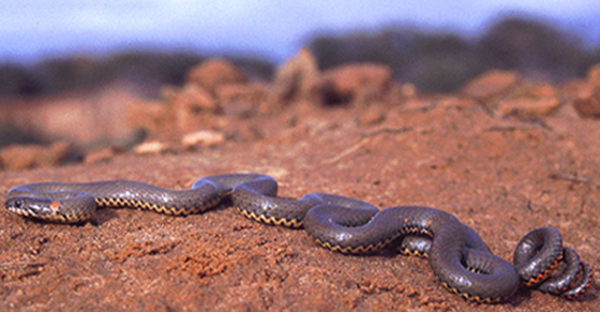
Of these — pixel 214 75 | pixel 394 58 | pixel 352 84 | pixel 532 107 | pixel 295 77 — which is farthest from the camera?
pixel 394 58

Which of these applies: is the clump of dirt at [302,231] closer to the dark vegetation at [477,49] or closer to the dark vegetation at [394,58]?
the dark vegetation at [394,58]

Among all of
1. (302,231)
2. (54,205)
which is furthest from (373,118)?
(54,205)

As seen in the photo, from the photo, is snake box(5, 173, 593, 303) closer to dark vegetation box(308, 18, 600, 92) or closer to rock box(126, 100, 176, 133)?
rock box(126, 100, 176, 133)

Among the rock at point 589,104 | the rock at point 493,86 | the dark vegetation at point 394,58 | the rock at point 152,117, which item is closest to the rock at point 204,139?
the rock at point 152,117

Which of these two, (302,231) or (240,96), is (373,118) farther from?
(240,96)

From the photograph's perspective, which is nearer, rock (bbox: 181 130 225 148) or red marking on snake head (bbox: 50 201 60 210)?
red marking on snake head (bbox: 50 201 60 210)

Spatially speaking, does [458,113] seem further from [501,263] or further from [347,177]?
[501,263]

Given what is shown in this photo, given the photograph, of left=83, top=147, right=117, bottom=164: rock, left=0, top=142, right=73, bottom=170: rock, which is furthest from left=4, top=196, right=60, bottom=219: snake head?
left=0, top=142, right=73, bottom=170: rock
